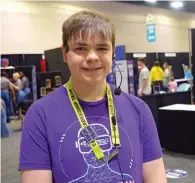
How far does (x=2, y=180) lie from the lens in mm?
3480

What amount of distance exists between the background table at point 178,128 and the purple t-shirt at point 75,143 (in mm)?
3272

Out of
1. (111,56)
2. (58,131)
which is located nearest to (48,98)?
(58,131)

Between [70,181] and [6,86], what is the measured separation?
710 centimetres

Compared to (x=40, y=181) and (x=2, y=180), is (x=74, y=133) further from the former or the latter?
(x=2, y=180)

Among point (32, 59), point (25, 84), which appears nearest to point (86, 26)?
point (25, 84)

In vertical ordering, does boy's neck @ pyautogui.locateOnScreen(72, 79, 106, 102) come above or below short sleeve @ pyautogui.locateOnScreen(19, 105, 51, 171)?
above

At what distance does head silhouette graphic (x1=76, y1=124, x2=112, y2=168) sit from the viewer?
0.93 m

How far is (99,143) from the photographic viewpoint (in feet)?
3.14

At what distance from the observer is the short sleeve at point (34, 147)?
0.90m

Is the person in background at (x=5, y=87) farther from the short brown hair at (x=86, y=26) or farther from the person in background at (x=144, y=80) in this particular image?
the short brown hair at (x=86, y=26)

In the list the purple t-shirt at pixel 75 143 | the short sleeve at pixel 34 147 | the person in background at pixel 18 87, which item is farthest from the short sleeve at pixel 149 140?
the person in background at pixel 18 87

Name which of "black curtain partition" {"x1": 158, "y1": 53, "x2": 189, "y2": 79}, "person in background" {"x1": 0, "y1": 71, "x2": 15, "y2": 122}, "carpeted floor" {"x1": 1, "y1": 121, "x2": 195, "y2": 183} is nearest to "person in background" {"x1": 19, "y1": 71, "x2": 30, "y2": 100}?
"person in background" {"x1": 0, "y1": 71, "x2": 15, "y2": 122}

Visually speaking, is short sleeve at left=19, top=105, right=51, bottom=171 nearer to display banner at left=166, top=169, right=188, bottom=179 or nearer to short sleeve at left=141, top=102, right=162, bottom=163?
short sleeve at left=141, top=102, right=162, bottom=163

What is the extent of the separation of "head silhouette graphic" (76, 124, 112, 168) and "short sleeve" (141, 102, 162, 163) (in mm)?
143
